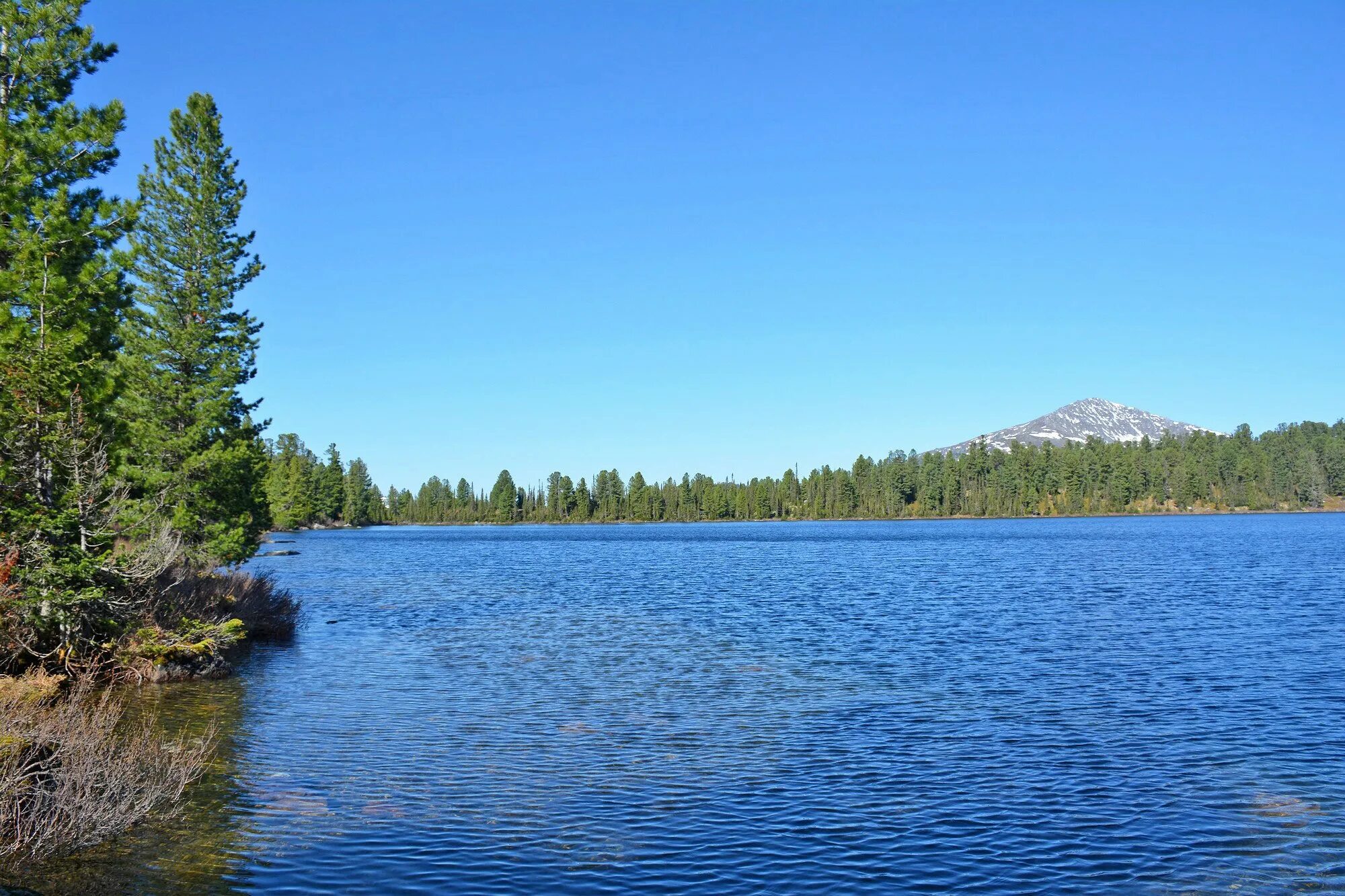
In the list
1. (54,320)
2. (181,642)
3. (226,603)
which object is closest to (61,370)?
(54,320)

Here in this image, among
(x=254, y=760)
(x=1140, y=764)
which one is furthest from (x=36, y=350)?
(x=1140, y=764)

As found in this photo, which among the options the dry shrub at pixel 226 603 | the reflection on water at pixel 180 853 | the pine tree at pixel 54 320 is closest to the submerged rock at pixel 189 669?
the dry shrub at pixel 226 603

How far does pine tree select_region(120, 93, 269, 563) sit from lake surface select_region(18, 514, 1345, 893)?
6.66m

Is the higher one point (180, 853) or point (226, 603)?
point (226, 603)

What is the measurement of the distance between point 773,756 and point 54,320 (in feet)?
57.8

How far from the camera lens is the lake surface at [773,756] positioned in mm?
12375

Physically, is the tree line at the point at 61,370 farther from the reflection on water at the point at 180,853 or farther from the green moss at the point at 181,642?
the reflection on water at the point at 180,853

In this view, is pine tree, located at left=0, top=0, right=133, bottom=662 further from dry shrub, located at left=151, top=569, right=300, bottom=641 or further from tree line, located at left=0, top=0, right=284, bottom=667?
dry shrub, located at left=151, top=569, right=300, bottom=641

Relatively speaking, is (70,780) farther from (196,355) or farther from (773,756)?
(196,355)

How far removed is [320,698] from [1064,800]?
17.6 m

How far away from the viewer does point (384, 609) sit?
46.2 m

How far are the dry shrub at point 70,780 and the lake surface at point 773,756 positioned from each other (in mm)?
427

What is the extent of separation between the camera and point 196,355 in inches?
1516

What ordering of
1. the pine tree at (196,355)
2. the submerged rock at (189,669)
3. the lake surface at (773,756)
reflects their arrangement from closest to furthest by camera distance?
the lake surface at (773,756), the submerged rock at (189,669), the pine tree at (196,355)
